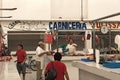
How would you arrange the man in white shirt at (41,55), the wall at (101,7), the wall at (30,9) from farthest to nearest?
the wall at (101,7)
the wall at (30,9)
the man in white shirt at (41,55)

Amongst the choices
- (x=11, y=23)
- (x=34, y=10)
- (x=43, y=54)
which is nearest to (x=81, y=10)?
(x=34, y=10)

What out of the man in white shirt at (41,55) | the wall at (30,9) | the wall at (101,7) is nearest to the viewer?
the man in white shirt at (41,55)

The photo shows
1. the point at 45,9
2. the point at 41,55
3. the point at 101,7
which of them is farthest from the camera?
the point at 101,7

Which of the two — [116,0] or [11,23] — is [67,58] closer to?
[11,23]

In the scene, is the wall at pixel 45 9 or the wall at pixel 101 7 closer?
the wall at pixel 45 9

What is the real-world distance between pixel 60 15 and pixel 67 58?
6859 mm

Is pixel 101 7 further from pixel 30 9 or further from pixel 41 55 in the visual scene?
pixel 41 55

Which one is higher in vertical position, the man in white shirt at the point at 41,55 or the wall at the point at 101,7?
the wall at the point at 101,7

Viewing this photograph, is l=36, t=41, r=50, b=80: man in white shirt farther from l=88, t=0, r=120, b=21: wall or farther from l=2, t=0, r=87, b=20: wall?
l=88, t=0, r=120, b=21: wall

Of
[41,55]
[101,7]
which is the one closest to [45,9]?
[101,7]

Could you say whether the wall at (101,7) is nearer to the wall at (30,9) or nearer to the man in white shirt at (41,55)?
the wall at (30,9)

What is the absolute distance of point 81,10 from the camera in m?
17.2

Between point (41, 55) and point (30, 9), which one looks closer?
point (41, 55)

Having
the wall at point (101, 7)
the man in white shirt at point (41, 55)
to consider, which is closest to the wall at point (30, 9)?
the wall at point (101, 7)
